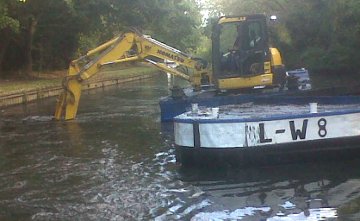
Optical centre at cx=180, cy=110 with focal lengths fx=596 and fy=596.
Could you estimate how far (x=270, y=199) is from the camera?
9766 millimetres

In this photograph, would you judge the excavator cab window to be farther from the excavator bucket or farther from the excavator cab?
the excavator bucket

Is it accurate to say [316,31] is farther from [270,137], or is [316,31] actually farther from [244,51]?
[270,137]

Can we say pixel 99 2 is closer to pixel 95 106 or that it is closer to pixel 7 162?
pixel 95 106

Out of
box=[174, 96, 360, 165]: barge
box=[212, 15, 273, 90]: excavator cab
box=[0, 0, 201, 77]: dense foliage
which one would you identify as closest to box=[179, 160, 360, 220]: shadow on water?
box=[174, 96, 360, 165]: barge

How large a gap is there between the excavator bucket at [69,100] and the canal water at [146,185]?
2838 millimetres

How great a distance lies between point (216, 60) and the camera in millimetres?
18688

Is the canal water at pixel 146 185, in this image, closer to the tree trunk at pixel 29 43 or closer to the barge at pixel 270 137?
the barge at pixel 270 137

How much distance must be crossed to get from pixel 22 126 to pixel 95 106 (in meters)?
6.48

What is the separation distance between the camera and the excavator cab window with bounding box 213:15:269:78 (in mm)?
17875

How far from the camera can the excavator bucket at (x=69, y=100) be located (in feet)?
64.6

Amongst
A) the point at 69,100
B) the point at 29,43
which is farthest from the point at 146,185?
the point at 29,43

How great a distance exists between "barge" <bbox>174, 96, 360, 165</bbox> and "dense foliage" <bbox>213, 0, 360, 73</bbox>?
17.4m

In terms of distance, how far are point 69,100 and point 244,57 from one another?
619 centimetres

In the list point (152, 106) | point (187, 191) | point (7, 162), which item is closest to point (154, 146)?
Answer: point (7, 162)
